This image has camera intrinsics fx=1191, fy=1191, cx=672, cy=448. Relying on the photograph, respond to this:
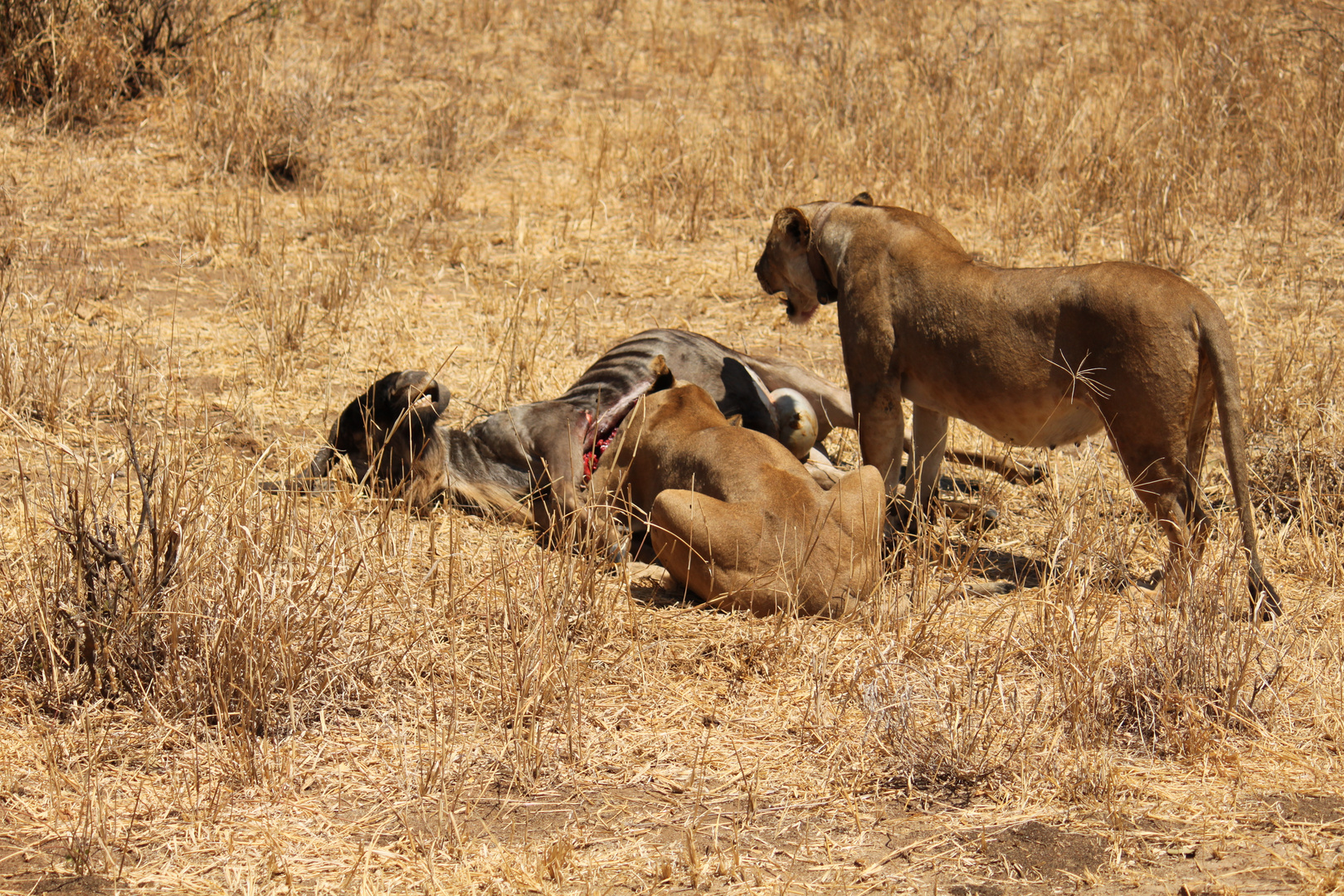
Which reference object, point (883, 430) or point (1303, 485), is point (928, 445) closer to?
point (883, 430)

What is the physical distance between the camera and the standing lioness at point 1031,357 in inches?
179

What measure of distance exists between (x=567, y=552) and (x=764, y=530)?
85cm

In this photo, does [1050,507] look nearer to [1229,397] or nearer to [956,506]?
[956,506]

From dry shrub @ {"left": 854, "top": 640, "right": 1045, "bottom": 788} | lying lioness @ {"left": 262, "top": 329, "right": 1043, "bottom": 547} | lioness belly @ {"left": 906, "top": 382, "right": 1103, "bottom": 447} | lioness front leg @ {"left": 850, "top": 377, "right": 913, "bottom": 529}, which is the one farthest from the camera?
lying lioness @ {"left": 262, "top": 329, "right": 1043, "bottom": 547}

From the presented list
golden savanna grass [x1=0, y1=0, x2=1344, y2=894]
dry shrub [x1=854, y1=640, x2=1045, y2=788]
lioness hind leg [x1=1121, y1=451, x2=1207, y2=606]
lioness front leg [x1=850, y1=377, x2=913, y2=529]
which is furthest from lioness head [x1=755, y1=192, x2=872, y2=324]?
dry shrub [x1=854, y1=640, x2=1045, y2=788]

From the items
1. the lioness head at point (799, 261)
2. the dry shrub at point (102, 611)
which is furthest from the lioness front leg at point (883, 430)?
the dry shrub at point (102, 611)

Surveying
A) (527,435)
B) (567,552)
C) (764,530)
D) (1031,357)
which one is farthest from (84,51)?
(1031,357)

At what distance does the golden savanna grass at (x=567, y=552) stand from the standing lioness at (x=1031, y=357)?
0.26m

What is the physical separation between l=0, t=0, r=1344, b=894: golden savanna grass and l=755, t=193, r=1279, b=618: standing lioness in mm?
258

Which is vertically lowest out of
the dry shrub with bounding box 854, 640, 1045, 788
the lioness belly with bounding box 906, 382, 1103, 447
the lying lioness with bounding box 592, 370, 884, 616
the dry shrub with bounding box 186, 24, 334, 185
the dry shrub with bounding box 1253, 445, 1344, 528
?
the dry shrub with bounding box 854, 640, 1045, 788

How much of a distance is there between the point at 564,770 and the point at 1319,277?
746 centimetres

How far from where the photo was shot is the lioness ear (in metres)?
6.19

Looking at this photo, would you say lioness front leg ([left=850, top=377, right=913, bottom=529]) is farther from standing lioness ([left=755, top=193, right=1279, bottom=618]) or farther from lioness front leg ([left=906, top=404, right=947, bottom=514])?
Answer: lioness front leg ([left=906, top=404, right=947, bottom=514])

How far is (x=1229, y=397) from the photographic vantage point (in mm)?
4480
